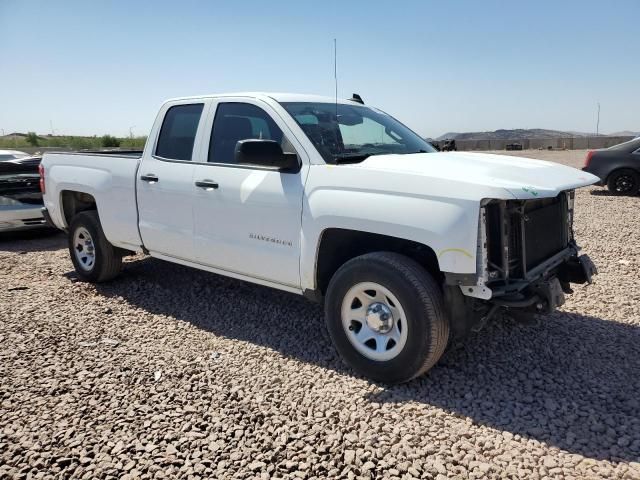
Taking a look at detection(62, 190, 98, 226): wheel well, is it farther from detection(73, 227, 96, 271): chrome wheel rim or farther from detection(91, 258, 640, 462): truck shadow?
detection(91, 258, 640, 462): truck shadow

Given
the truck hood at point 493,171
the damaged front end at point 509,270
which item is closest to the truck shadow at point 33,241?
the truck hood at point 493,171

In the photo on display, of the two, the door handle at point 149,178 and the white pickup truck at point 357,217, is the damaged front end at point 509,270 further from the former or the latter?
the door handle at point 149,178

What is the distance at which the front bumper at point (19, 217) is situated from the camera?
8.13 m

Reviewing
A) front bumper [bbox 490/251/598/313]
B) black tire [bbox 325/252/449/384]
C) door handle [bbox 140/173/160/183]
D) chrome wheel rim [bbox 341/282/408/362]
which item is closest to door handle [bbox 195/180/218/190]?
door handle [bbox 140/173/160/183]

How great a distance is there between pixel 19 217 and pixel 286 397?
6800mm

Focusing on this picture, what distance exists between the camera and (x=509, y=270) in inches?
130

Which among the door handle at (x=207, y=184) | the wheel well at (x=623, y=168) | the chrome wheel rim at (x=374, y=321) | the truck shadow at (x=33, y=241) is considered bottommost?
the truck shadow at (x=33, y=241)

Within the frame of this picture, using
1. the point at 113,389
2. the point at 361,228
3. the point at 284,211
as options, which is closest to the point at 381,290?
the point at 361,228

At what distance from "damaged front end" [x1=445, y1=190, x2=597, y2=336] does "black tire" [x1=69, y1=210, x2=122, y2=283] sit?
390 centimetres

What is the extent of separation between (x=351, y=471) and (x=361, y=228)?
4.83 ft

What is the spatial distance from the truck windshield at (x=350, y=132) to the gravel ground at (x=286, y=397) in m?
1.55

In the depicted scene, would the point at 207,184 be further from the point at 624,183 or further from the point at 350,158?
the point at 624,183

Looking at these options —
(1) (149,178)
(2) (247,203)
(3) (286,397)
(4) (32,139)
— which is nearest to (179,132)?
(1) (149,178)

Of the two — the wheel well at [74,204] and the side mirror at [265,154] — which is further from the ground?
the side mirror at [265,154]
